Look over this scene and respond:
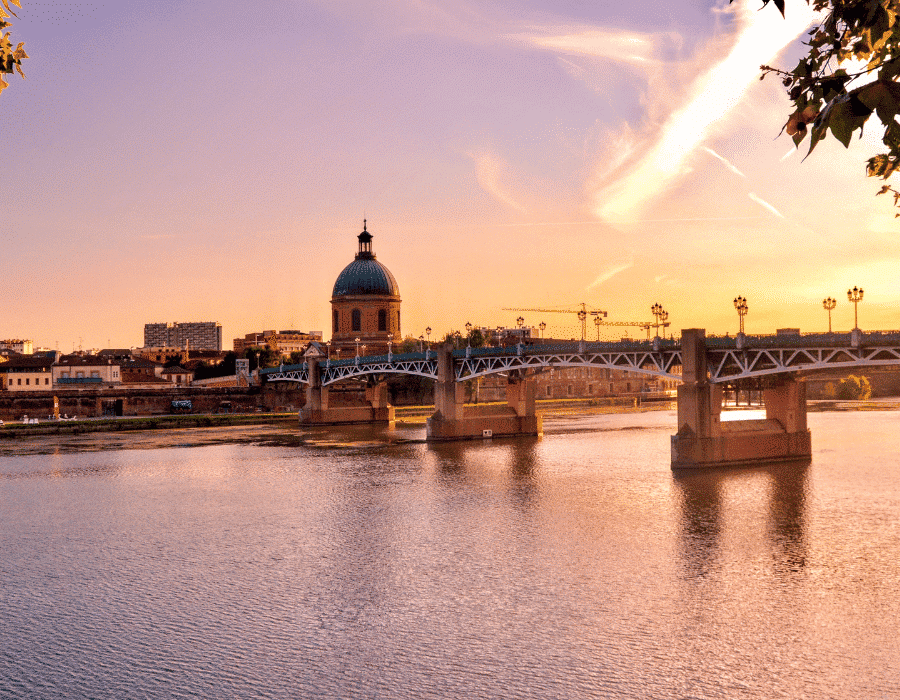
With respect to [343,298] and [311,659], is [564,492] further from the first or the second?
[343,298]

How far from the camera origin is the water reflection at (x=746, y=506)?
3041 cm

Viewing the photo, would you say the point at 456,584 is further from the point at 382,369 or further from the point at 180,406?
the point at 180,406

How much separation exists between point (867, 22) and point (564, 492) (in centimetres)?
4156

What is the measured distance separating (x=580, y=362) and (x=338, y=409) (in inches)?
1764

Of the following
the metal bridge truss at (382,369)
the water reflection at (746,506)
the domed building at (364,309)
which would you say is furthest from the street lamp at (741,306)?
the domed building at (364,309)

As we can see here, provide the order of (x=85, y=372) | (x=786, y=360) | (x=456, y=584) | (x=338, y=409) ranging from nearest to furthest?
(x=456, y=584) → (x=786, y=360) → (x=338, y=409) → (x=85, y=372)

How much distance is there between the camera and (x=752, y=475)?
50.9m

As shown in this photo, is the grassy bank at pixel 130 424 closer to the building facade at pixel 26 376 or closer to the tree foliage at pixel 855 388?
the building facade at pixel 26 376

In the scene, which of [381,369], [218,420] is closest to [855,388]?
[381,369]

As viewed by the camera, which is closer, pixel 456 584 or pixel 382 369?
pixel 456 584

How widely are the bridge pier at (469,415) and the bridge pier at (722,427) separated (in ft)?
81.0

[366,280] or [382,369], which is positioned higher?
[366,280]

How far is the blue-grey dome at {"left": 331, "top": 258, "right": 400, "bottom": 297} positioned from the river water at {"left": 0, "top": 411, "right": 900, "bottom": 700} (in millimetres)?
91062

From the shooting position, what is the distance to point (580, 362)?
68.6 meters
